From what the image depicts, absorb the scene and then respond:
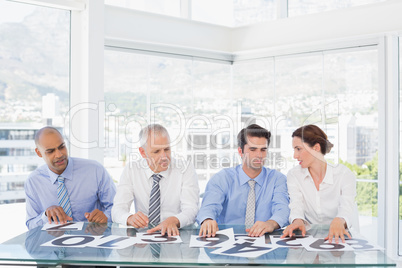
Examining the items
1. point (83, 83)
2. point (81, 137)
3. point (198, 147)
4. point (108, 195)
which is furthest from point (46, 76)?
point (198, 147)

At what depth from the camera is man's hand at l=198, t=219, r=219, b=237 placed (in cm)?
247

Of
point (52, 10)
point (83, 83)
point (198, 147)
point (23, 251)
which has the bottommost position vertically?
point (23, 251)

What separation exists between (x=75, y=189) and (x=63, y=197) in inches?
4.0

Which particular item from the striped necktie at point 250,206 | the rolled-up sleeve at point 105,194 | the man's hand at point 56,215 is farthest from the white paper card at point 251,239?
the rolled-up sleeve at point 105,194

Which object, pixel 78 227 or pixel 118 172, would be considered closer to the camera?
pixel 78 227

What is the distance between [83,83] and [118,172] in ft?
3.57

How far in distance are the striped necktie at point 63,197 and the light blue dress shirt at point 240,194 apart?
887 millimetres

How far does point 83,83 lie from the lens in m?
4.62

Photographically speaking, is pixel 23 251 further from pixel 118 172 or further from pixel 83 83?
pixel 118 172

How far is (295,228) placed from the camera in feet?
8.23

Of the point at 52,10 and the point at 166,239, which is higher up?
the point at 52,10

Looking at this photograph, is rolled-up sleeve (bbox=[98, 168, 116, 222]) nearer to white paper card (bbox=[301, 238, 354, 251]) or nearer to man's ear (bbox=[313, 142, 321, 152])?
man's ear (bbox=[313, 142, 321, 152])

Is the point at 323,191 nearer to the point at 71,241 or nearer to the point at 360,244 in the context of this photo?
the point at 360,244

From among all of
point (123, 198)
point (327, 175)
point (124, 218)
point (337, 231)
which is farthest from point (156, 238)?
point (327, 175)
